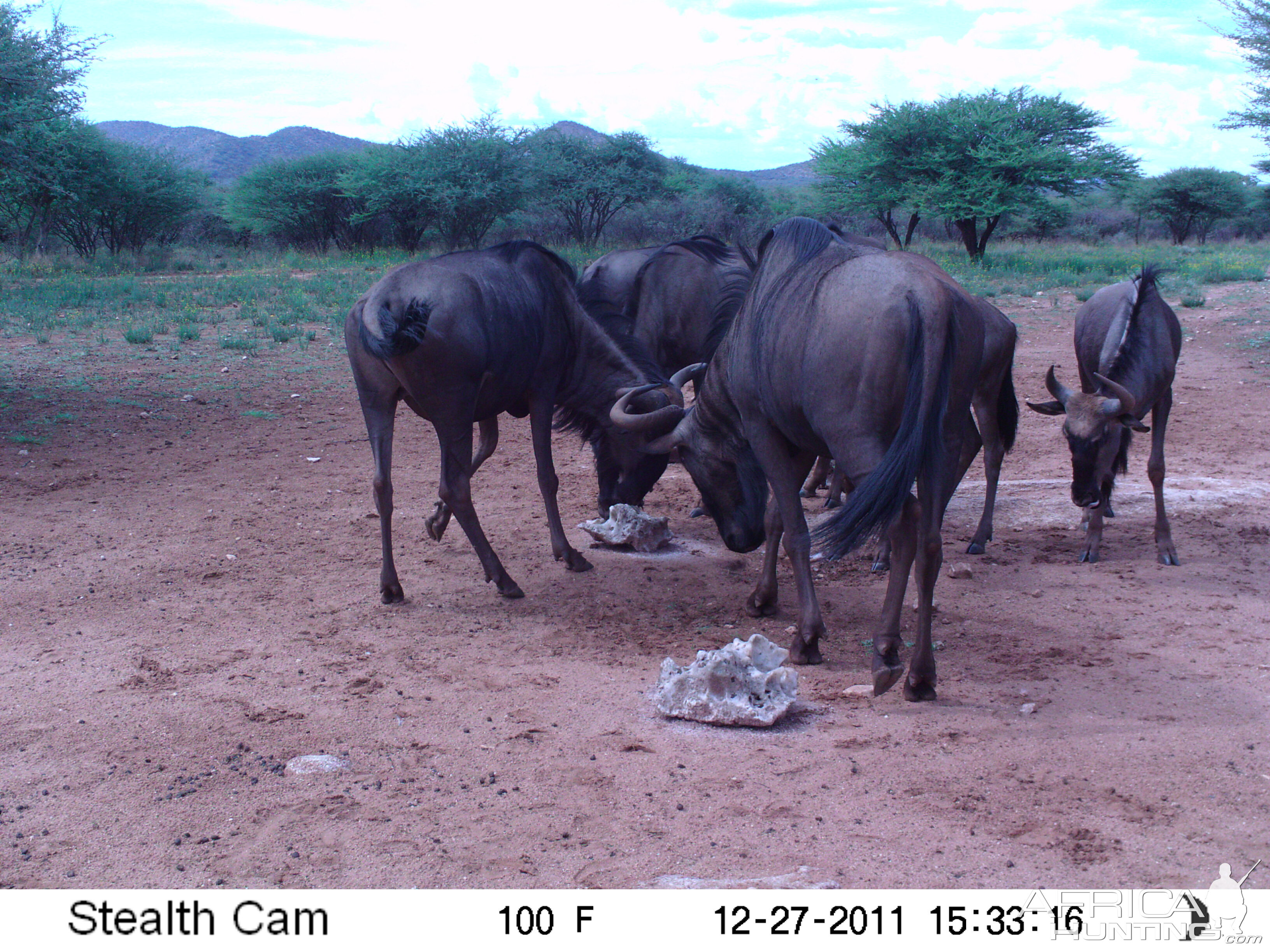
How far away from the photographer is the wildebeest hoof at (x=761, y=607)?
5.20 m

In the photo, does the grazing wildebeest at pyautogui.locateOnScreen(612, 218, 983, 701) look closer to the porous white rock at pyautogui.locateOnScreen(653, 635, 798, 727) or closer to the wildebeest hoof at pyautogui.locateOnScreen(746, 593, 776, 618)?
the porous white rock at pyautogui.locateOnScreen(653, 635, 798, 727)

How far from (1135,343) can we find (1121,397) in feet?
2.06

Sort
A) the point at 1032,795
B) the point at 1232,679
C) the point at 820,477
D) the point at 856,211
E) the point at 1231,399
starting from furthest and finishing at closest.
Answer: the point at 856,211
the point at 1231,399
the point at 820,477
the point at 1232,679
the point at 1032,795

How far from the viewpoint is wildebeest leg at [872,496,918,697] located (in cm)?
393

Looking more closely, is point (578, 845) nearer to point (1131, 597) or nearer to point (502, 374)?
point (502, 374)

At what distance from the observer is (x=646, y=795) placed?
323cm

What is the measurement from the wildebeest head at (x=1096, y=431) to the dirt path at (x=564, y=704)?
1.70 feet

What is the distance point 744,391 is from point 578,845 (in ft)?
7.41

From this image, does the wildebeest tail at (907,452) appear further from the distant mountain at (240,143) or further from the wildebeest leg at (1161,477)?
the distant mountain at (240,143)

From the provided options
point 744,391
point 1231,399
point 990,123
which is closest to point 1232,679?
point 744,391

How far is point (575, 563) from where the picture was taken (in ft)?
19.4

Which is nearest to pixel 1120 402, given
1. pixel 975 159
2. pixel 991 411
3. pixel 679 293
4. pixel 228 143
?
pixel 991 411

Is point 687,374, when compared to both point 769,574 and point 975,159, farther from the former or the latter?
point 975,159

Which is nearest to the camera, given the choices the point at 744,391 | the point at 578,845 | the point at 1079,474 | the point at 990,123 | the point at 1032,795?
the point at 578,845
